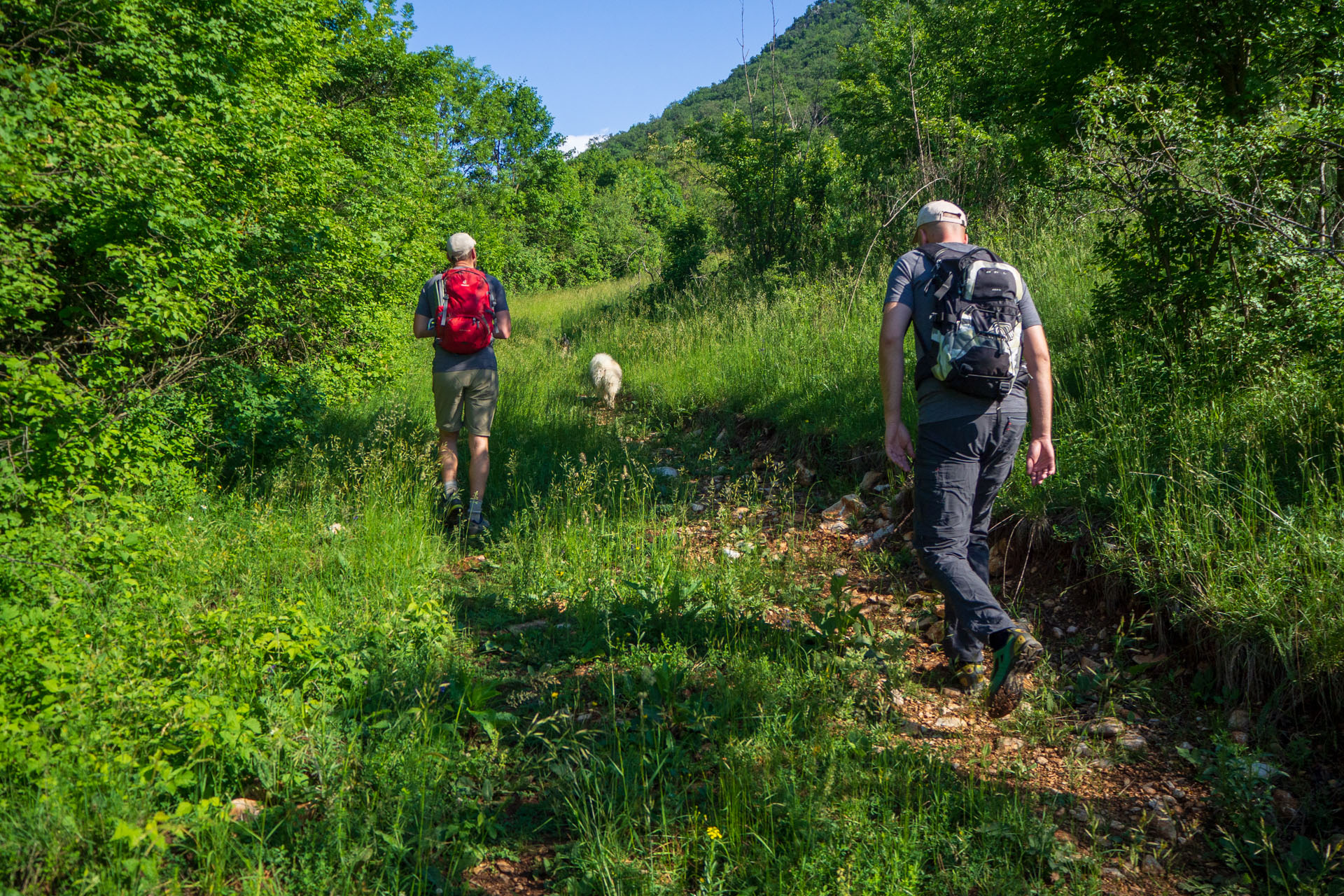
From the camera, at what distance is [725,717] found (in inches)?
130

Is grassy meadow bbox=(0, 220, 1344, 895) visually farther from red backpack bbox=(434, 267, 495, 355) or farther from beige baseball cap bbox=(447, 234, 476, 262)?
beige baseball cap bbox=(447, 234, 476, 262)

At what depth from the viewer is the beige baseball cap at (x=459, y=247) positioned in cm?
591

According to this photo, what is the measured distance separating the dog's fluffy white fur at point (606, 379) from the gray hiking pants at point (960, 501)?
610 centimetres

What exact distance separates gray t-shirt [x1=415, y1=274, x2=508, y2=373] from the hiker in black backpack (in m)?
3.39

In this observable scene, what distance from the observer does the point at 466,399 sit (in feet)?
19.8

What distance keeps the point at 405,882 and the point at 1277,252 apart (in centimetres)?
495

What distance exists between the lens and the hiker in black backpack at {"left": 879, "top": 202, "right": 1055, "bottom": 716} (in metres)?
→ 3.32

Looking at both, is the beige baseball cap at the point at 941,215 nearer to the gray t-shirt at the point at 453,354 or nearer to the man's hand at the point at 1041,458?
the man's hand at the point at 1041,458

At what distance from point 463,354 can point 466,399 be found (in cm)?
37

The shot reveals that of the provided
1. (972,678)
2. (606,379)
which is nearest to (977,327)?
(972,678)

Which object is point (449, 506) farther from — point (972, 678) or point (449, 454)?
point (972, 678)

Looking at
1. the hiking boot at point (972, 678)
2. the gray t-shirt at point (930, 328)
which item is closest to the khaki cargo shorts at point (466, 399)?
the gray t-shirt at point (930, 328)

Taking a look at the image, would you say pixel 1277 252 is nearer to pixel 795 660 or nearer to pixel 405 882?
pixel 795 660

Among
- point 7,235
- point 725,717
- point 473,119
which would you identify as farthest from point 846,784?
point 473,119
